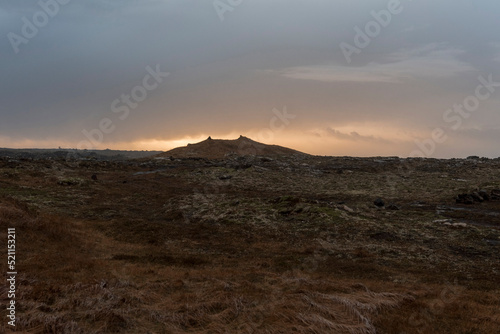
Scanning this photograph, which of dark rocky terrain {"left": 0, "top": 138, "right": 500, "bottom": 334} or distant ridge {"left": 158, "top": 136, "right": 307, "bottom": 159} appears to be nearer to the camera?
dark rocky terrain {"left": 0, "top": 138, "right": 500, "bottom": 334}

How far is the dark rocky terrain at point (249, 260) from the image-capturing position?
7875 millimetres

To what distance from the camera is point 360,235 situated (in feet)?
61.1

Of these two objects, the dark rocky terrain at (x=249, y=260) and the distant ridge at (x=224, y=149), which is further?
the distant ridge at (x=224, y=149)

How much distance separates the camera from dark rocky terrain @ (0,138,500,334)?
25.8 ft

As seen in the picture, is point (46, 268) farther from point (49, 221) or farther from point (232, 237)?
point (232, 237)

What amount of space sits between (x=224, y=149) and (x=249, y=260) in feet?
225

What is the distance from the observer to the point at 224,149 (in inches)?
3258

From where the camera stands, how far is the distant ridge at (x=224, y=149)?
78194mm

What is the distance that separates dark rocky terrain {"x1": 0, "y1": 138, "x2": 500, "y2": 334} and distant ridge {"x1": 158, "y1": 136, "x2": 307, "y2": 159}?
143ft

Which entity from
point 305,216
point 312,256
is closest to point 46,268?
point 312,256

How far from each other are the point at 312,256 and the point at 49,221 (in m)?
13.4

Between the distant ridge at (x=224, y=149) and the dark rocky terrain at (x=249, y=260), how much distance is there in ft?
143

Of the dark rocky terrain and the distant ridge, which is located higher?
the distant ridge

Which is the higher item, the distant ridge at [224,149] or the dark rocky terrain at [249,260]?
the distant ridge at [224,149]
